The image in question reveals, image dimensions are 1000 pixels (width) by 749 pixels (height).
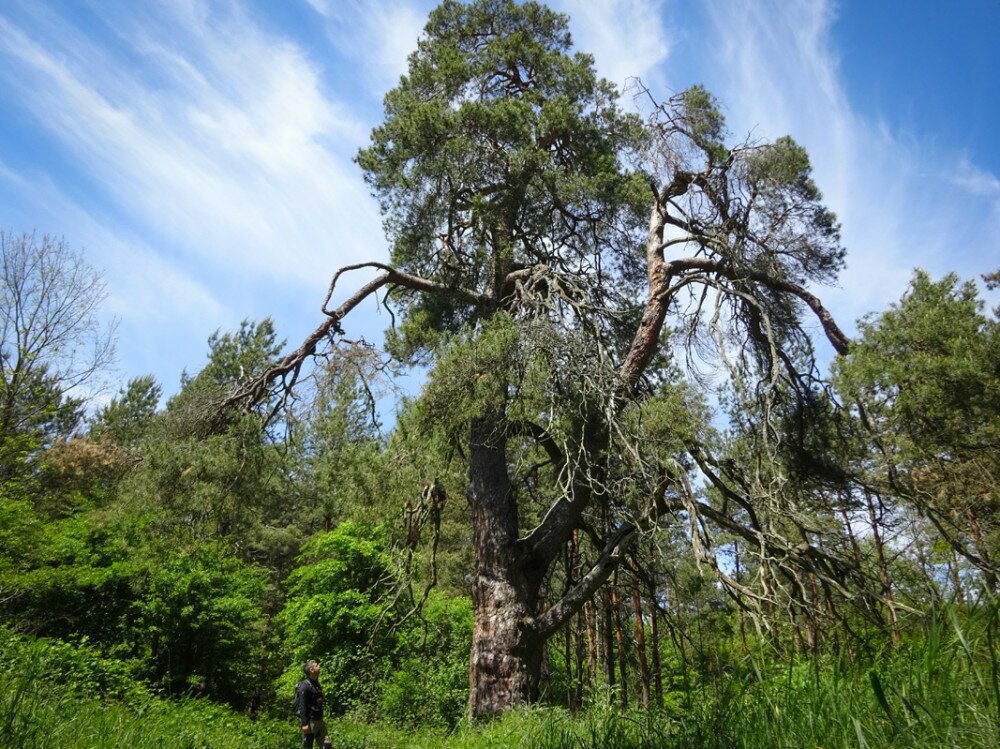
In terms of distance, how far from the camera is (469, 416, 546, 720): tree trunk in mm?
6438

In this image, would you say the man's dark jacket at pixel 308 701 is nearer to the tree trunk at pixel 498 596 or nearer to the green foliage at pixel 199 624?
the tree trunk at pixel 498 596

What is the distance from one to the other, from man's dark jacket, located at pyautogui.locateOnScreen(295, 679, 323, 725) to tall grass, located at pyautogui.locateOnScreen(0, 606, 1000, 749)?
9.72 feet

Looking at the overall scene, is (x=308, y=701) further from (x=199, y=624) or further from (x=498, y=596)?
(x=199, y=624)

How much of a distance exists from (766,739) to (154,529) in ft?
34.0

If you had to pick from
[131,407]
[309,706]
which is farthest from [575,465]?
[131,407]

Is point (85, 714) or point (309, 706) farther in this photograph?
point (309, 706)

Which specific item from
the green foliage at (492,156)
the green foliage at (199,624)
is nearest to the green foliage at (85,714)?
the green foliage at (199,624)

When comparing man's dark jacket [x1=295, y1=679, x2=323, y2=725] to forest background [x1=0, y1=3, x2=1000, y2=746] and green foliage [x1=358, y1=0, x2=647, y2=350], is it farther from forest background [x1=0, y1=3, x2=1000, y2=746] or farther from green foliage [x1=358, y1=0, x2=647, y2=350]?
green foliage [x1=358, y1=0, x2=647, y2=350]

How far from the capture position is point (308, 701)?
773cm

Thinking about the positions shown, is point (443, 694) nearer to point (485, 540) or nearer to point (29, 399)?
point (485, 540)

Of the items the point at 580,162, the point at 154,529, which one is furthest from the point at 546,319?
the point at 154,529

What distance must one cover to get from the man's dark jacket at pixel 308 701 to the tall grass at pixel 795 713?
117 inches

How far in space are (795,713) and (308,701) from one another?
7.12 m

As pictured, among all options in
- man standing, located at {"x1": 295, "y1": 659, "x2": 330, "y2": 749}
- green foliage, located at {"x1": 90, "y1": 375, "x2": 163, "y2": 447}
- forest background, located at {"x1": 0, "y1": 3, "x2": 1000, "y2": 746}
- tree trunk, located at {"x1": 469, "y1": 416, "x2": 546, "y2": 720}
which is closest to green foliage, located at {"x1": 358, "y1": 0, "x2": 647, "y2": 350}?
forest background, located at {"x1": 0, "y1": 3, "x2": 1000, "y2": 746}
